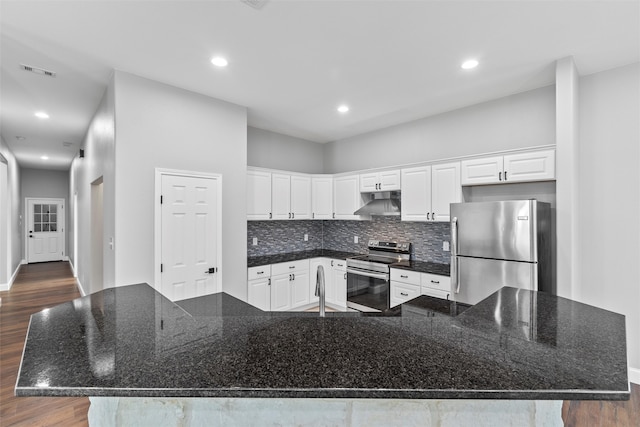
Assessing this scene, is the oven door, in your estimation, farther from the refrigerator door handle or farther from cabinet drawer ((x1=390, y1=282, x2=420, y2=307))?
the refrigerator door handle

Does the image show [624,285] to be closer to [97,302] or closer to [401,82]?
[401,82]

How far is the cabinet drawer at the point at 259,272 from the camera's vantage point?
413 centimetres

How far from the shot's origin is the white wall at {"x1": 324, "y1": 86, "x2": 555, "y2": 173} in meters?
3.38

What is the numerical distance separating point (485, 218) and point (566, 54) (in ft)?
5.11

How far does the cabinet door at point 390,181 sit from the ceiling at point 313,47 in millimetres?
925

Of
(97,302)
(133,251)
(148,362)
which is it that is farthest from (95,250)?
(148,362)

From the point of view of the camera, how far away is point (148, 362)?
85cm

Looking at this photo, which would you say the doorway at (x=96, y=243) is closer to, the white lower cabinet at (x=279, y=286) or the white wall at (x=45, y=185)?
the white lower cabinet at (x=279, y=286)

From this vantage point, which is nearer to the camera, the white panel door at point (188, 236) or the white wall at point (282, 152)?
the white panel door at point (188, 236)

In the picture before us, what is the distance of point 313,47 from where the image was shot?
8.36 feet

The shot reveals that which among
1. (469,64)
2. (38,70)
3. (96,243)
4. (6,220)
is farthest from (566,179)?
(6,220)

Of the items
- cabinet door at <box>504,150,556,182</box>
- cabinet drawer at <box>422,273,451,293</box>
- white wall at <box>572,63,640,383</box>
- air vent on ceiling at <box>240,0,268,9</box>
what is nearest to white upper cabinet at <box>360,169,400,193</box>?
cabinet drawer at <box>422,273,451,293</box>

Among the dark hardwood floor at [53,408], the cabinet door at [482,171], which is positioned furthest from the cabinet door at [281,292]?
the cabinet door at [482,171]

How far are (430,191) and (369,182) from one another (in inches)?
39.1
